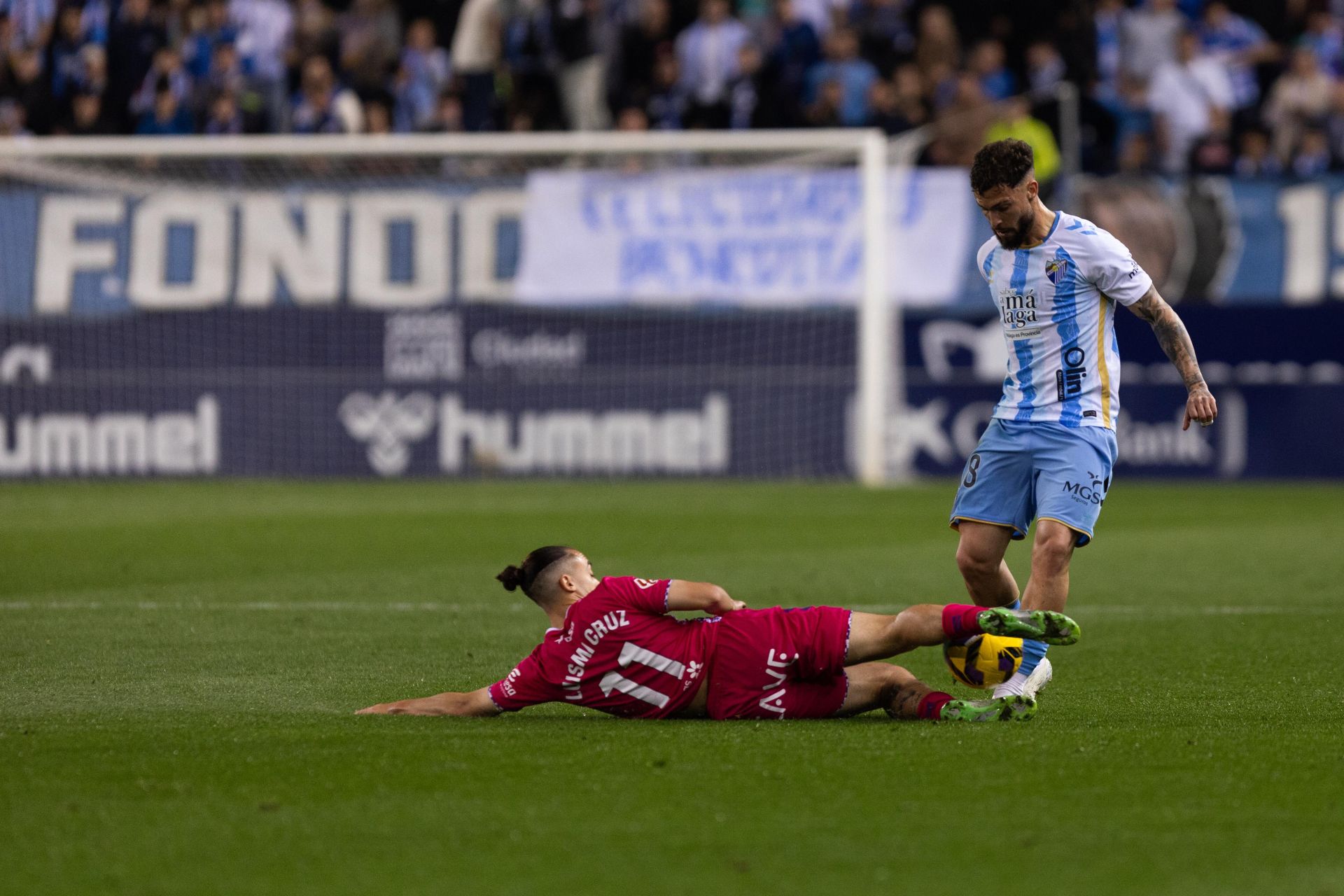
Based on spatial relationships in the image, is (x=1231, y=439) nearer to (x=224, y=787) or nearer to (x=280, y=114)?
(x=280, y=114)

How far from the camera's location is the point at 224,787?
15.8 ft

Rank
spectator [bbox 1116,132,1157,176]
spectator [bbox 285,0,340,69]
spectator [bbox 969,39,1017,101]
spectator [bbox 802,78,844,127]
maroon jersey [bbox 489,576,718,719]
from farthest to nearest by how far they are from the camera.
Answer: spectator [bbox 285,0,340,69] < spectator [bbox 802,78,844,127] < spectator [bbox 969,39,1017,101] < spectator [bbox 1116,132,1157,176] < maroon jersey [bbox 489,576,718,719]

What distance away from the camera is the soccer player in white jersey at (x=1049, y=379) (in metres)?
6.38

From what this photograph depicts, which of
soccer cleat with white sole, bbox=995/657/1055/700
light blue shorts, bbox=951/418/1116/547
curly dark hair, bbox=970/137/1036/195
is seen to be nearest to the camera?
soccer cleat with white sole, bbox=995/657/1055/700

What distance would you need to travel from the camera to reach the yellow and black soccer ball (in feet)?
19.3

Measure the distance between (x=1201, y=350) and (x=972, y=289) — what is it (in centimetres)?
227

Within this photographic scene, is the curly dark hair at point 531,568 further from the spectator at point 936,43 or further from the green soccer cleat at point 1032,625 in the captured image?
the spectator at point 936,43

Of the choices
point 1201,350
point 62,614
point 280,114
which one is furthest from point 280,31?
point 62,614

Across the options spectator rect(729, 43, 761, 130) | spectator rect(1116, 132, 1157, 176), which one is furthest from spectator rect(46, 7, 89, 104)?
spectator rect(1116, 132, 1157, 176)

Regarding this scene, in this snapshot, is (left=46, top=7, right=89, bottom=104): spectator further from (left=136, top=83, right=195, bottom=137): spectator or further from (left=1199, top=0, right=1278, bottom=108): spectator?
(left=1199, top=0, right=1278, bottom=108): spectator

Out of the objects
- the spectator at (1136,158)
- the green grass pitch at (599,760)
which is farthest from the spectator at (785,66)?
the green grass pitch at (599,760)

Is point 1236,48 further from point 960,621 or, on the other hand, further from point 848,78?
point 960,621

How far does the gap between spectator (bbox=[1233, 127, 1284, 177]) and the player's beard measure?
1248cm

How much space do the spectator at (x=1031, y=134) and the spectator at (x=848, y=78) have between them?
167cm
